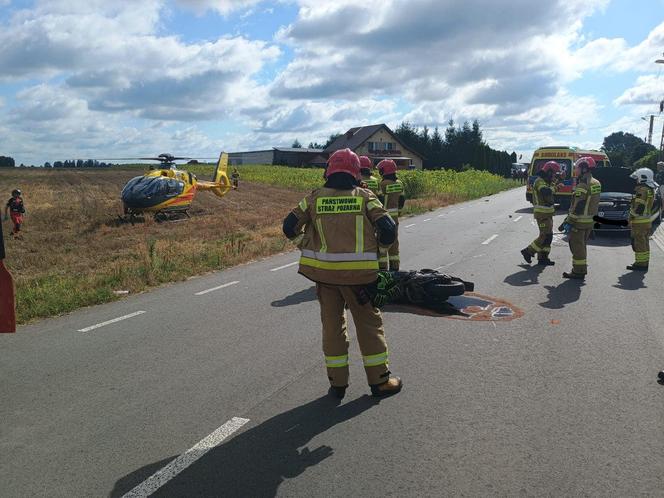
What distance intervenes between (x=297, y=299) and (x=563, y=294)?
4019 millimetres

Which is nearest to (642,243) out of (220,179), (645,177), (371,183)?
(645,177)

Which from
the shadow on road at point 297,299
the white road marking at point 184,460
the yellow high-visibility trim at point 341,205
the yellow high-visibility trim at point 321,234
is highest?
the yellow high-visibility trim at point 341,205

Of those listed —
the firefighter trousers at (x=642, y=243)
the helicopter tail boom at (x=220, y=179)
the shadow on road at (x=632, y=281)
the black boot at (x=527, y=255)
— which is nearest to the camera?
the shadow on road at (x=632, y=281)

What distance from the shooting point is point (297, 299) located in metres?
8.45

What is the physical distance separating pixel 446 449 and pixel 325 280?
5.27 ft

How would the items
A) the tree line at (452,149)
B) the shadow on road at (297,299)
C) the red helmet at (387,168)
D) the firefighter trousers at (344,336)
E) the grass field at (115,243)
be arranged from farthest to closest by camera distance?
the tree line at (452,149) < the grass field at (115,243) < the red helmet at (387,168) < the shadow on road at (297,299) < the firefighter trousers at (344,336)

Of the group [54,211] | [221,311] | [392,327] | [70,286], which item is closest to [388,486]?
[392,327]

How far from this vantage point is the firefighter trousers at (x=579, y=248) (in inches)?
376

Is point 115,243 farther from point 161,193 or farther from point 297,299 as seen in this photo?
point 297,299

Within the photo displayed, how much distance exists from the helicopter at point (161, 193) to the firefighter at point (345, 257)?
17.5 m

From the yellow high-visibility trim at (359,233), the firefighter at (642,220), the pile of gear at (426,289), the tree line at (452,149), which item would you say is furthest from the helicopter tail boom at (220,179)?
the tree line at (452,149)

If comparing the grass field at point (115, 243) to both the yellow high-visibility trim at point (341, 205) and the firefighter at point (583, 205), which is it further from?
the firefighter at point (583, 205)

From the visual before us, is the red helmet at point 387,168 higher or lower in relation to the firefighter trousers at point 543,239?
higher

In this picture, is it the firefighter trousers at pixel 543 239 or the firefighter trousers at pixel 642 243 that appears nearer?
the firefighter trousers at pixel 642 243
